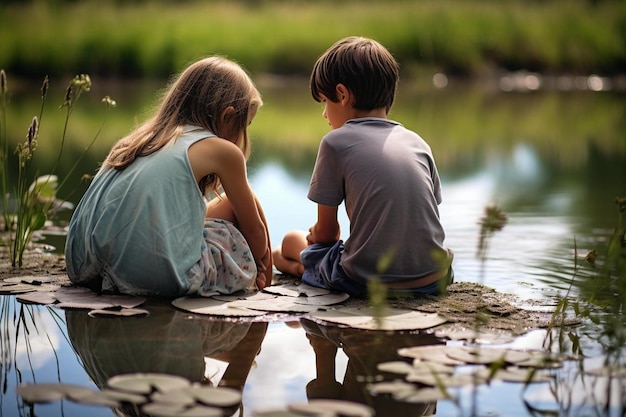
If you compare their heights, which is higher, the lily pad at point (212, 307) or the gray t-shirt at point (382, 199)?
the gray t-shirt at point (382, 199)

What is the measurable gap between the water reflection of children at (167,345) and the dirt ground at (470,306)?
1.42 ft

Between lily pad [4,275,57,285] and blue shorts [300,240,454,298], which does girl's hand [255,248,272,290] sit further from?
lily pad [4,275,57,285]

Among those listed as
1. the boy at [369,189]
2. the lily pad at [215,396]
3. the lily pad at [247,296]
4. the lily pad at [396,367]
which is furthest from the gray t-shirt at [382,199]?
the lily pad at [215,396]

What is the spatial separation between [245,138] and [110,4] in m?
13.6

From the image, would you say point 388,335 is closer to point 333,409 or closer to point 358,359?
point 358,359

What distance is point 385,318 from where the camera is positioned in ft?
7.64

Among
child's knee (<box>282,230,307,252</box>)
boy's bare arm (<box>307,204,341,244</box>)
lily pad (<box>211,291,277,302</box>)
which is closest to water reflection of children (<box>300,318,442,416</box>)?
lily pad (<box>211,291,277,302</box>)

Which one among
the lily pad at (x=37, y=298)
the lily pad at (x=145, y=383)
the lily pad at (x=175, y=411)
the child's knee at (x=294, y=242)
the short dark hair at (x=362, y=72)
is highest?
the short dark hair at (x=362, y=72)

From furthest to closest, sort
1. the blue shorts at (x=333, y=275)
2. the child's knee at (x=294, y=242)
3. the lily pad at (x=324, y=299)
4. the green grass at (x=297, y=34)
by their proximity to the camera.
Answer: the green grass at (x=297, y=34) < the child's knee at (x=294, y=242) < the blue shorts at (x=333, y=275) < the lily pad at (x=324, y=299)

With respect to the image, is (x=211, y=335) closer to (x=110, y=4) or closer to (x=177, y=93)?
(x=177, y=93)

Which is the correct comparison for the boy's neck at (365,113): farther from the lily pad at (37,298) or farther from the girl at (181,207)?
the lily pad at (37,298)

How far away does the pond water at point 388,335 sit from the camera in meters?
1.78

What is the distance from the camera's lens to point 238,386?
1.83m

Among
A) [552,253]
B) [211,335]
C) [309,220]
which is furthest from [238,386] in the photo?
[309,220]
